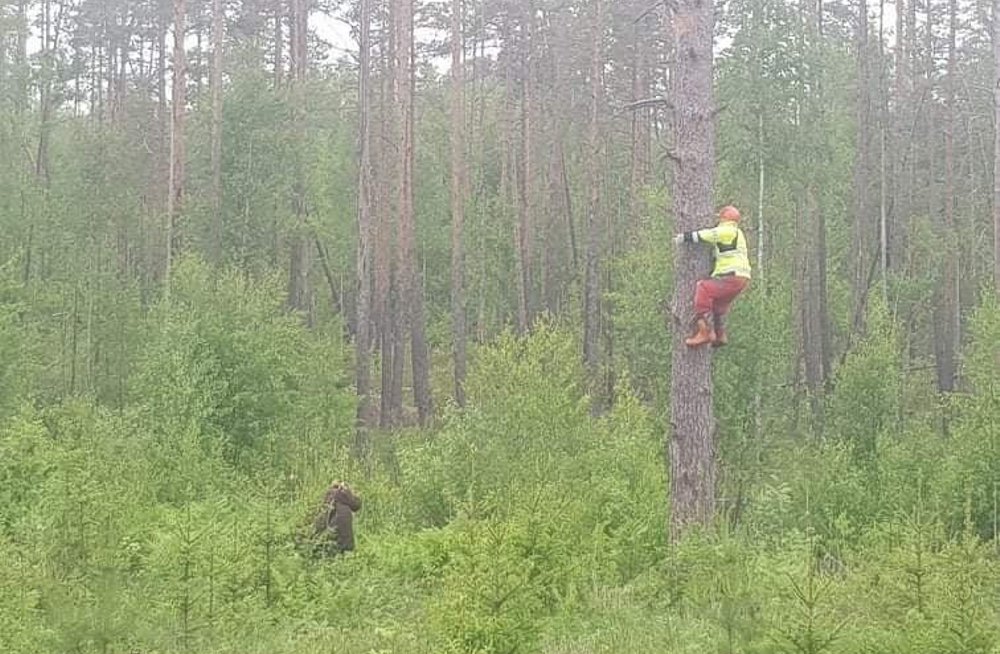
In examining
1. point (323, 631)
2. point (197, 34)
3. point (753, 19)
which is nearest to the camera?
point (323, 631)

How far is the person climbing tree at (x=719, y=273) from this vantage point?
9.19 metres

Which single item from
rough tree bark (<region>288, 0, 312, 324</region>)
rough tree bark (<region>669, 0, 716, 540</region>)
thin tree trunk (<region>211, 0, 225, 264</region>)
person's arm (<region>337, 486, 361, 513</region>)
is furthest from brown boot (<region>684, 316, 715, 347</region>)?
thin tree trunk (<region>211, 0, 225, 264</region>)

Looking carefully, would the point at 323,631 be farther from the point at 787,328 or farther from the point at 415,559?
the point at 787,328

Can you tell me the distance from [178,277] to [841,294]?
21.2 m

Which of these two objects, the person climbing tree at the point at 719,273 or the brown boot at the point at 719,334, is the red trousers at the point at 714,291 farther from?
the brown boot at the point at 719,334

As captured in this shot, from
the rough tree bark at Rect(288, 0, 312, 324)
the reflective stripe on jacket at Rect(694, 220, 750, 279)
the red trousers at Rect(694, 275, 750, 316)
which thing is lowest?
the red trousers at Rect(694, 275, 750, 316)

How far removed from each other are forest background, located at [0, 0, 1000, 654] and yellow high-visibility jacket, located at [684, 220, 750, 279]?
127 centimetres

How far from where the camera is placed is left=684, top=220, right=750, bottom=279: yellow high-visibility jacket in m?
9.16

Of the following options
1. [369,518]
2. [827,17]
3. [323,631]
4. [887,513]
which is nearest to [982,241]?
[827,17]

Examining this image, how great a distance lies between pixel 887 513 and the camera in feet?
41.9

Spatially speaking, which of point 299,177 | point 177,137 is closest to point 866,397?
point 177,137

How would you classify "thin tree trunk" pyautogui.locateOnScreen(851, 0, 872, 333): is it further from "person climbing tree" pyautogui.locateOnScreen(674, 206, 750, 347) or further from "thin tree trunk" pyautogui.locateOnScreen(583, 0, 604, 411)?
"person climbing tree" pyautogui.locateOnScreen(674, 206, 750, 347)

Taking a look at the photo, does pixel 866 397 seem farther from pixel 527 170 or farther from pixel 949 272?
pixel 949 272

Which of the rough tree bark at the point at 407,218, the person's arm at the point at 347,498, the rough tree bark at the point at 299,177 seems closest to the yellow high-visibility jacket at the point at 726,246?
the person's arm at the point at 347,498
